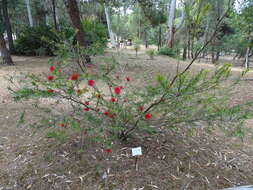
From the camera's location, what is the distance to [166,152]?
5.47 feet

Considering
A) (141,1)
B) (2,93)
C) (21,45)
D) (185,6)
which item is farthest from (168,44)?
(185,6)

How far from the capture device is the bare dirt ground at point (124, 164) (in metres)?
1.35

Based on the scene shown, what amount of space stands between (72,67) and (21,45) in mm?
8339

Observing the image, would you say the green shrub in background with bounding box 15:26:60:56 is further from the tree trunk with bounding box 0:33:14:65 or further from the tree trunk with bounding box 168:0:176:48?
the tree trunk with bounding box 168:0:176:48

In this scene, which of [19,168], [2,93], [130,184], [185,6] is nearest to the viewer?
[185,6]

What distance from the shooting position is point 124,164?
4.97 feet

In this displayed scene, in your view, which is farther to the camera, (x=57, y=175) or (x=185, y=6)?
(x=57, y=175)

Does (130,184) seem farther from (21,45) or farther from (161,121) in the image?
(21,45)

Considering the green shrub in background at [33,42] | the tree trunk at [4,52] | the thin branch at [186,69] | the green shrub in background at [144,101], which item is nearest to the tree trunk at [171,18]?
the green shrub in background at [33,42]

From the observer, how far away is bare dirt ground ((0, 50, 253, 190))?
1.35 m

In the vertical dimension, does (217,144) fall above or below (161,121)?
below

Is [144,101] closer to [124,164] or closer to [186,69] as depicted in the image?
[186,69]

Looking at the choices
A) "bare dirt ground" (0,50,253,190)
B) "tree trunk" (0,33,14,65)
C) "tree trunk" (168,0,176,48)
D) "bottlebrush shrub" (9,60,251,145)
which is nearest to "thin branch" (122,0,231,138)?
"bottlebrush shrub" (9,60,251,145)

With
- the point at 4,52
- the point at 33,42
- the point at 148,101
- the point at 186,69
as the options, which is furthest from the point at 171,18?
the point at 186,69
